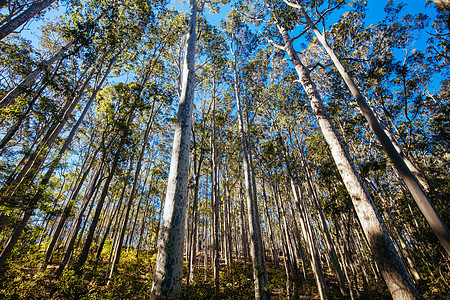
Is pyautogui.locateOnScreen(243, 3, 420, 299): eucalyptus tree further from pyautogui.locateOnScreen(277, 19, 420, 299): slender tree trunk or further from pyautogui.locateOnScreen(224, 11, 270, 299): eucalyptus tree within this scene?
pyautogui.locateOnScreen(224, 11, 270, 299): eucalyptus tree

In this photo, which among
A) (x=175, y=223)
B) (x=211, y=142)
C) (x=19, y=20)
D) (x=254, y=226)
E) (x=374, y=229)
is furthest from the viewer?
(x=211, y=142)

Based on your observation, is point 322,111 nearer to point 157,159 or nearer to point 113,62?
point 113,62

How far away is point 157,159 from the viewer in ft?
56.5

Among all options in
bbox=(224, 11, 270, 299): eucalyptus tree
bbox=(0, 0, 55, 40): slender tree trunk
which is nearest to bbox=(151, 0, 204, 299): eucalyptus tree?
bbox=(224, 11, 270, 299): eucalyptus tree

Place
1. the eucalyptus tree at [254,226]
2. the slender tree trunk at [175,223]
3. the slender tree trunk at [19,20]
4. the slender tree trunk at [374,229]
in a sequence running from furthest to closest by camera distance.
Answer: the eucalyptus tree at [254,226], the slender tree trunk at [19,20], the slender tree trunk at [374,229], the slender tree trunk at [175,223]

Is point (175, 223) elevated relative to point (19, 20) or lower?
lower

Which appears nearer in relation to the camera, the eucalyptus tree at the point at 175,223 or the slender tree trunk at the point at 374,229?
the eucalyptus tree at the point at 175,223

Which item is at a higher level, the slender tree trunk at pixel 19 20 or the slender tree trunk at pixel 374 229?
the slender tree trunk at pixel 19 20

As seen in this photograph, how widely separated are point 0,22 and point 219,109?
38.9ft

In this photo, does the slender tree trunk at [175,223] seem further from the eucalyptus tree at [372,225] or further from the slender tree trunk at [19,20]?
the slender tree trunk at [19,20]

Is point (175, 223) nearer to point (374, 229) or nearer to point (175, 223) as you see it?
point (175, 223)

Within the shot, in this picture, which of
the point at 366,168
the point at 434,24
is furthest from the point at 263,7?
the point at 366,168

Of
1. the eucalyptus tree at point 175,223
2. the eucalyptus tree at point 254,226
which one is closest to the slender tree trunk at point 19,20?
the eucalyptus tree at point 175,223

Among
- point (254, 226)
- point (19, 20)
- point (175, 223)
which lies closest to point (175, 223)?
point (175, 223)
